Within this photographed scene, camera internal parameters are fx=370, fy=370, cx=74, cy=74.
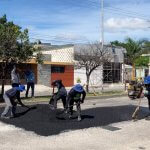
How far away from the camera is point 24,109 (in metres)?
15.3

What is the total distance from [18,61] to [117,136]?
9505 millimetres

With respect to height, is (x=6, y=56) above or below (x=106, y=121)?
above

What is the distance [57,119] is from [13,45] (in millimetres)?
6469

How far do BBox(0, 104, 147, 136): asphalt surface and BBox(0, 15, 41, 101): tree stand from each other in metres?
3.78

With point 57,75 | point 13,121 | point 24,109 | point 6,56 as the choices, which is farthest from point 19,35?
point 57,75

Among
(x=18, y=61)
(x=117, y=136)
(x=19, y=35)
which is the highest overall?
(x=19, y=35)

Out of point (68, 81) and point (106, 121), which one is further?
point (68, 81)

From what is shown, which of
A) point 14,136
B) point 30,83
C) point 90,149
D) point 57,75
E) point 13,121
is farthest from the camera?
point 57,75

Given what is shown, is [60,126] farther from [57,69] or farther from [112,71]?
[112,71]

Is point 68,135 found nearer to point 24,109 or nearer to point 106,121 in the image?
point 106,121

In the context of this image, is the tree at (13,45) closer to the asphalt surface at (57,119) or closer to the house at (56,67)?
the asphalt surface at (57,119)

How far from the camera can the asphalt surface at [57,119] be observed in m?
11.9

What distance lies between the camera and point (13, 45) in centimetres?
1842

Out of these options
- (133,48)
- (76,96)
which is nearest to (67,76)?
(133,48)
